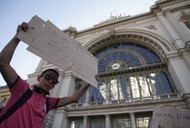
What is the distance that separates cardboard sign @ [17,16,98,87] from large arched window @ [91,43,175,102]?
1079cm

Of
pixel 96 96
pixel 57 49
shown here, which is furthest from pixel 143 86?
pixel 57 49

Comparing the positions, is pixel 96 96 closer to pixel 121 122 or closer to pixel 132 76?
pixel 121 122

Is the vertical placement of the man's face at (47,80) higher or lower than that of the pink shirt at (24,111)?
higher

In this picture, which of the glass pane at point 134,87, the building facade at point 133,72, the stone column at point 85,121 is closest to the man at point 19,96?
the building facade at point 133,72

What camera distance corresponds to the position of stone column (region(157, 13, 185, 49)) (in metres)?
12.6

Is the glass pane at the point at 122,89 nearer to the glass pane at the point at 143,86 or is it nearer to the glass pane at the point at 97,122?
the glass pane at the point at 143,86

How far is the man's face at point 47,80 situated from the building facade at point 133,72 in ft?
33.8

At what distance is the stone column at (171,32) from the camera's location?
41.3ft

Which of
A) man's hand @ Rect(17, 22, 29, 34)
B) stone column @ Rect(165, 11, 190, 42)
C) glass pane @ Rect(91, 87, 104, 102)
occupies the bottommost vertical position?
man's hand @ Rect(17, 22, 29, 34)

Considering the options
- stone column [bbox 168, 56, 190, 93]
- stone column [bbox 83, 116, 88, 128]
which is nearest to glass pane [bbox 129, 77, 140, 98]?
stone column [bbox 168, 56, 190, 93]

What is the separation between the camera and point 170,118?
12.0 feet

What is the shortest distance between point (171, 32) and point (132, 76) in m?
6.89

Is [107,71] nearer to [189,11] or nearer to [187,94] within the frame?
[187,94]

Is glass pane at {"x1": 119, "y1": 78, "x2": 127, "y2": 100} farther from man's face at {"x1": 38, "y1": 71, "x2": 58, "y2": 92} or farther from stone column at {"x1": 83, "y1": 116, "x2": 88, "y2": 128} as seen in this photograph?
man's face at {"x1": 38, "y1": 71, "x2": 58, "y2": 92}
